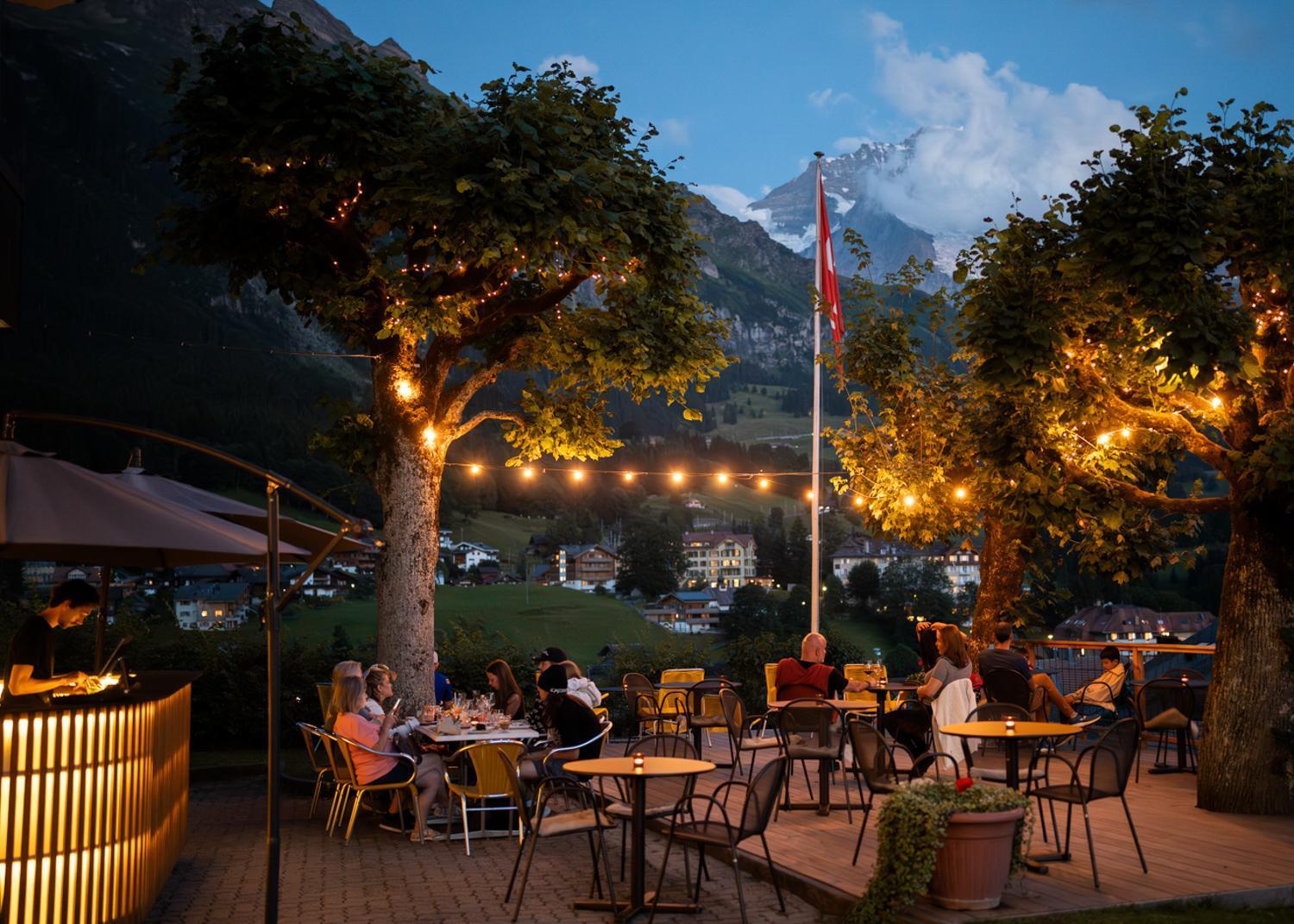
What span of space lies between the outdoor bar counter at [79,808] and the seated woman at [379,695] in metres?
2.87

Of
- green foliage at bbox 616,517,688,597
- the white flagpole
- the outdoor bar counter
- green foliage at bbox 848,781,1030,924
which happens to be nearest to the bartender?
the outdoor bar counter

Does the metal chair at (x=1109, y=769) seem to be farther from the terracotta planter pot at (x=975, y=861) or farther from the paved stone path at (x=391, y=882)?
the paved stone path at (x=391, y=882)

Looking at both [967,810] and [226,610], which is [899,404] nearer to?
[967,810]

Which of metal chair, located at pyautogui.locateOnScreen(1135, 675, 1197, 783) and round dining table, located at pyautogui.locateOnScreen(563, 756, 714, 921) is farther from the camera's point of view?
metal chair, located at pyautogui.locateOnScreen(1135, 675, 1197, 783)

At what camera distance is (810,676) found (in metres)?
10.9

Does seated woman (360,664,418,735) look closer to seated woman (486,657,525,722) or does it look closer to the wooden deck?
seated woman (486,657,525,722)

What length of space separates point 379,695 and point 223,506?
7.49 feet

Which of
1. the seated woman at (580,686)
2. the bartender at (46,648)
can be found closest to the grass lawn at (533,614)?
the seated woman at (580,686)

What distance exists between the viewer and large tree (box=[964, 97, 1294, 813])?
8750 millimetres

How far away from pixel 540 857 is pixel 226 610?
712 inches

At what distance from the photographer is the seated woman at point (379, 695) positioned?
9.73m

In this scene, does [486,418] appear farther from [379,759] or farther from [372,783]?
[372,783]

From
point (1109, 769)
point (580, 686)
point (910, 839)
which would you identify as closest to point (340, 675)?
point (580, 686)

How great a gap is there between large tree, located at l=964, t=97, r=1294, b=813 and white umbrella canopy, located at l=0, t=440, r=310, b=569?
6374mm
